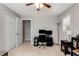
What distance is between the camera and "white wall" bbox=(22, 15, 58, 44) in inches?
292

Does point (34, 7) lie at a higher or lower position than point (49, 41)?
higher

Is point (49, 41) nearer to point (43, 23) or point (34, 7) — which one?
point (43, 23)

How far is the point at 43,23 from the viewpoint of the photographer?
7465 mm

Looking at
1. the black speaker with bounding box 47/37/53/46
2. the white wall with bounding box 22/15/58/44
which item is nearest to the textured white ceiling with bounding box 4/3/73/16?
the white wall with bounding box 22/15/58/44

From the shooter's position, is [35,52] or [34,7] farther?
[34,7]

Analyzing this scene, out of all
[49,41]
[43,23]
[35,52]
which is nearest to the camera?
[35,52]

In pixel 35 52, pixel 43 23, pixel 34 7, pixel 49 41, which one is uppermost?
pixel 34 7

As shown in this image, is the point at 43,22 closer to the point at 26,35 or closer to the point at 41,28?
the point at 41,28

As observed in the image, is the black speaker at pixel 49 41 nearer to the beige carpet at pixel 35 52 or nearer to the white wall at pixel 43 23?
the white wall at pixel 43 23

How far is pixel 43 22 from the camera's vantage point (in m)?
7.47

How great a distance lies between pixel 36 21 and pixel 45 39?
4.97ft

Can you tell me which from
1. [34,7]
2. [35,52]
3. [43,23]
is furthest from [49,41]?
[34,7]

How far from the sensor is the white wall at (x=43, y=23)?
741cm

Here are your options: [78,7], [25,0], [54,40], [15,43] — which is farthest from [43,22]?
[25,0]
